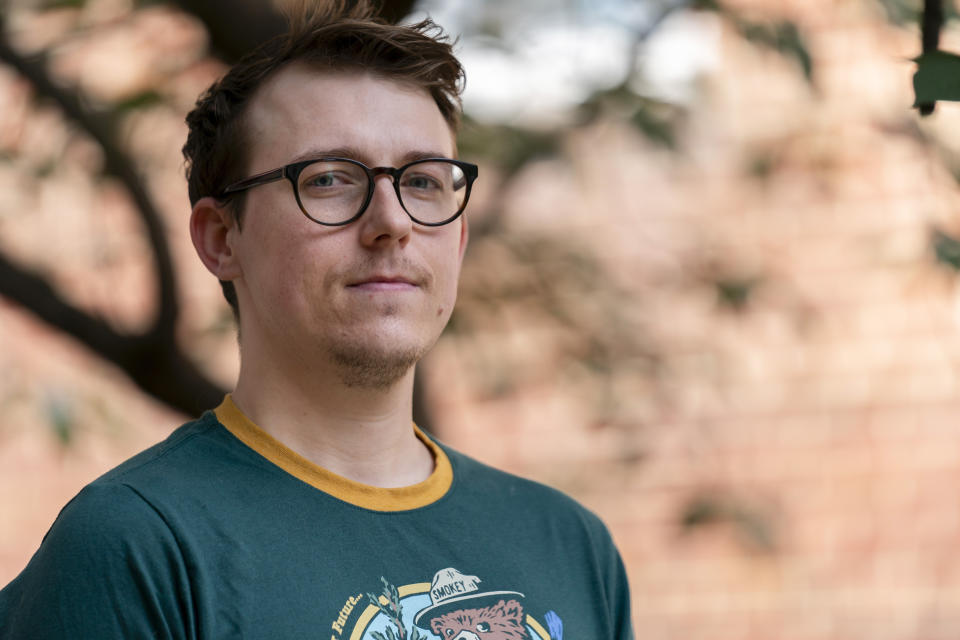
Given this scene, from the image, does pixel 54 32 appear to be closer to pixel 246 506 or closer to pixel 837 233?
pixel 246 506

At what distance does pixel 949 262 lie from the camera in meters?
2.68

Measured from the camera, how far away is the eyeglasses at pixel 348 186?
161 centimetres

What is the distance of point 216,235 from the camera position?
1.79m

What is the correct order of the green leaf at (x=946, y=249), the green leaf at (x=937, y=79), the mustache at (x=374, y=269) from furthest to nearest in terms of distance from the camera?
1. the green leaf at (x=946, y=249)
2. the mustache at (x=374, y=269)
3. the green leaf at (x=937, y=79)

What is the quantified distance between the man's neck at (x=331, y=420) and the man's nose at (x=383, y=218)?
220 mm

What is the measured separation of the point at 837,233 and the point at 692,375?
804 millimetres

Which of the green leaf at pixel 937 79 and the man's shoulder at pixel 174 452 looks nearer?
the green leaf at pixel 937 79

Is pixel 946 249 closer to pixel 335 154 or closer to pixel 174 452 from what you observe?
pixel 335 154

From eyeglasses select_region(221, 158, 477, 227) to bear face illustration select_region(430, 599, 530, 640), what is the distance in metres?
0.57

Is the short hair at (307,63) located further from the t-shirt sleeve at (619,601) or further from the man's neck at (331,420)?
the t-shirt sleeve at (619,601)

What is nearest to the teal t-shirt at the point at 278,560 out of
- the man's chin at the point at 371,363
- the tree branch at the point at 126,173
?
the man's chin at the point at 371,363

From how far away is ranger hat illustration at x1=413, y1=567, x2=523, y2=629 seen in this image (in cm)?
151

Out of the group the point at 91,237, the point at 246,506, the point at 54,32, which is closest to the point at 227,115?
the point at 246,506

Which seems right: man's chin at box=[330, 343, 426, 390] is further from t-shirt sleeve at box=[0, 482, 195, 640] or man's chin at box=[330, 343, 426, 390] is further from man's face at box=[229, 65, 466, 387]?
t-shirt sleeve at box=[0, 482, 195, 640]
